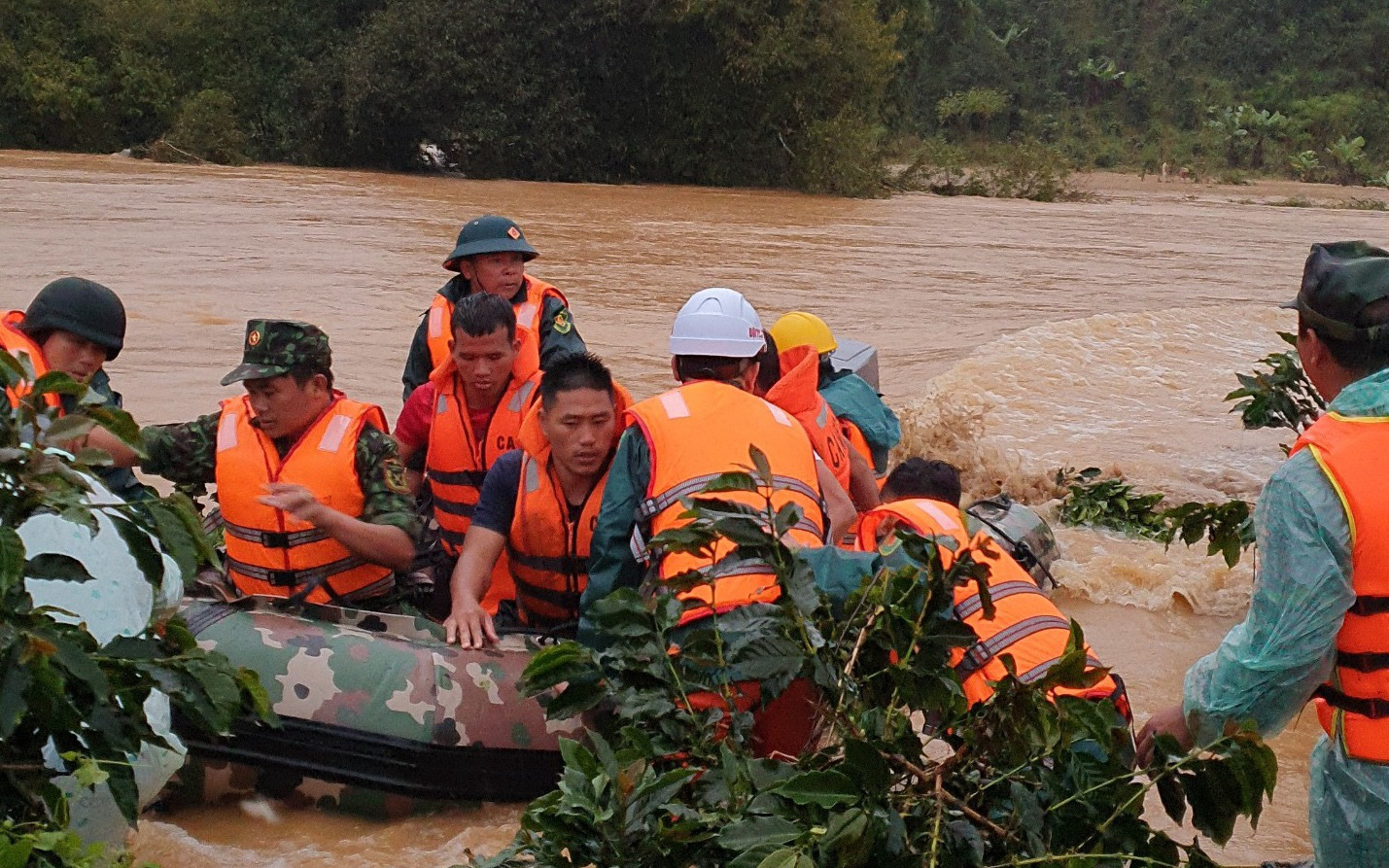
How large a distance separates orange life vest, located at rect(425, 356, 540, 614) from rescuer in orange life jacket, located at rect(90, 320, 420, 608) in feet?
1.64

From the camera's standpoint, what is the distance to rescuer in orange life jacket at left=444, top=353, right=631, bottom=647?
4105 mm

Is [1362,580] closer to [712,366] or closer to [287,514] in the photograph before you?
[712,366]

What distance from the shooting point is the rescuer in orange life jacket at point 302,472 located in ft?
14.4

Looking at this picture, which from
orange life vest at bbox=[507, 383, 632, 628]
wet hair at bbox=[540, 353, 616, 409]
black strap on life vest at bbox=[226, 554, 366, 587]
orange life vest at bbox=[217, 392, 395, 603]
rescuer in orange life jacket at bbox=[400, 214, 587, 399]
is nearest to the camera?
wet hair at bbox=[540, 353, 616, 409]

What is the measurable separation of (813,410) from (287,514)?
1711mm

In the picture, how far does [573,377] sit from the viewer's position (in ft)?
13.5

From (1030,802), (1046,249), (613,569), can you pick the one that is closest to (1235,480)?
(613,569)

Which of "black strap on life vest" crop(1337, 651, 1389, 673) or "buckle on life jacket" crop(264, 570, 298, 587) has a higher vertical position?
"black strap on life vest" crop(1337, 651, 1389, 673)

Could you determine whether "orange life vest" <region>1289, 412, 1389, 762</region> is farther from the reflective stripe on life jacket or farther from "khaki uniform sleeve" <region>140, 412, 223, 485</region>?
"khaki uniform sleeve" <region>140, 412, 223, 485</region>

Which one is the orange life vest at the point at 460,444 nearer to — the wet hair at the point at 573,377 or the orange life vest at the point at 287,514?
the orange life vest at the point at 287,514

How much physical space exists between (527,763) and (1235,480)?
18.9 feet

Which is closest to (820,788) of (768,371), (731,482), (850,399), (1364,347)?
(731,482)

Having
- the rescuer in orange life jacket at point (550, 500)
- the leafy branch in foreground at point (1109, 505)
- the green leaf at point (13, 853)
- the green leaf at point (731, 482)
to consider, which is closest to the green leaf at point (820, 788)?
the green leaf at point (731, 482)

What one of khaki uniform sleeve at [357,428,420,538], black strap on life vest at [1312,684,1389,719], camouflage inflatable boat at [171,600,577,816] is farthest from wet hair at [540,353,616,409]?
black strap on life vest at [1312,684,1389,719]
